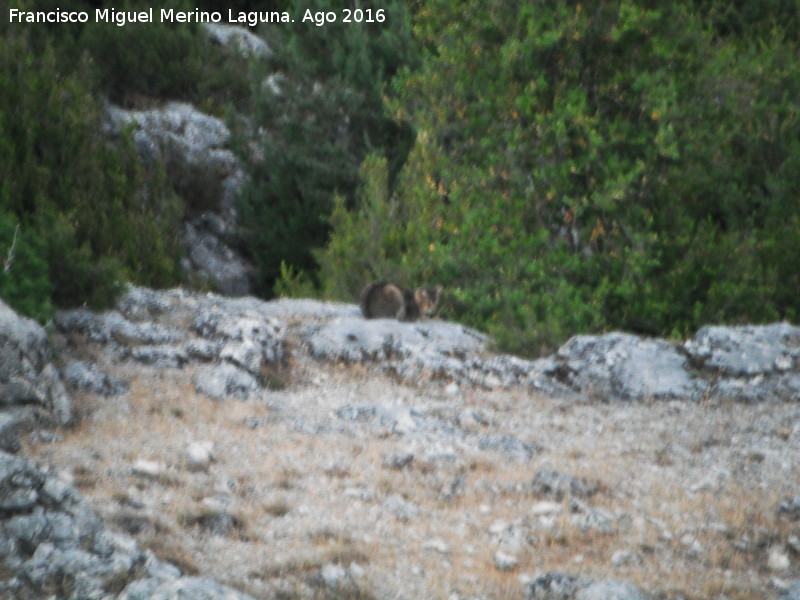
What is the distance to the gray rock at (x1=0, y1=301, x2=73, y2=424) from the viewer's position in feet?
22.5

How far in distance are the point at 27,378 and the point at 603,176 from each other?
6911mm

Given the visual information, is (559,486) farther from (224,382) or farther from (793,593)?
(224,382)

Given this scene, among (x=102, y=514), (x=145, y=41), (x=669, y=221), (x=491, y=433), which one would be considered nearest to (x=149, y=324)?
(x=491, y=433)

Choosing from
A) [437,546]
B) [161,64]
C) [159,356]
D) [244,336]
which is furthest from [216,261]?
[437,546]

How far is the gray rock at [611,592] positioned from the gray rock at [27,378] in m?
4.18

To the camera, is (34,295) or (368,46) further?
(368,46)

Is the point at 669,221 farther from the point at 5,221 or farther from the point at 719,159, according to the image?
the point at 5,221

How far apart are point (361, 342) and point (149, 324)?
226 cm

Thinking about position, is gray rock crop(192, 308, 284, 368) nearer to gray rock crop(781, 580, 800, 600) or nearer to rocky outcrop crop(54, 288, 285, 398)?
rocky outcrop crop(54, 288, 285, 398)

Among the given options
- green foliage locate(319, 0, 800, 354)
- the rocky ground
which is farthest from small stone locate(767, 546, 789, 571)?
green foliage locate(319, 0, 800, 354)

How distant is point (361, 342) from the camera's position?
10.1m

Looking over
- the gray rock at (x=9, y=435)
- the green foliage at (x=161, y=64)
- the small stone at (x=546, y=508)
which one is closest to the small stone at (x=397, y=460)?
the small stone at (x=546, y=508)

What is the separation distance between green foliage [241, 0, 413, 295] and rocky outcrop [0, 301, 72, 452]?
12.5m

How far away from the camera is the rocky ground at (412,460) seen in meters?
5.27
